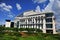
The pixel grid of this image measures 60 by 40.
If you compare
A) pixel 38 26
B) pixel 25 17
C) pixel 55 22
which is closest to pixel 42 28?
pixel 38 26

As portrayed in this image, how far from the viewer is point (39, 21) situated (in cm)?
3016

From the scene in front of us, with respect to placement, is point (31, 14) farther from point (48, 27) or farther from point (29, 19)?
point (48, 27)

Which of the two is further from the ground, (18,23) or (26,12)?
(26,12)

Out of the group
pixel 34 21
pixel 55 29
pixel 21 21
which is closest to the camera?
pixel 55 29

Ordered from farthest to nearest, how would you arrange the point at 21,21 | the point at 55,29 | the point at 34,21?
the point at 21,21, the point at 34,21, the point at 55,29

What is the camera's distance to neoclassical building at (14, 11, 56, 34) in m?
28.8

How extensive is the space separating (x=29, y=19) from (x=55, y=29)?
6.20 metres

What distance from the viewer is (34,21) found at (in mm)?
30625

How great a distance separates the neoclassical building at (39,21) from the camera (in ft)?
94.6

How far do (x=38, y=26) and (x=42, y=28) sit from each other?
1.02 m

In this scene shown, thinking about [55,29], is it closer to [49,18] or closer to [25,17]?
[49,18]

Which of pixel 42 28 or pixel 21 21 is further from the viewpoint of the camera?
pixel 21 21

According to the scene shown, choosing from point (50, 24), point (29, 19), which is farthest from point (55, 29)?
point (29, 19)

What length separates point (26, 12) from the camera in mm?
33594
